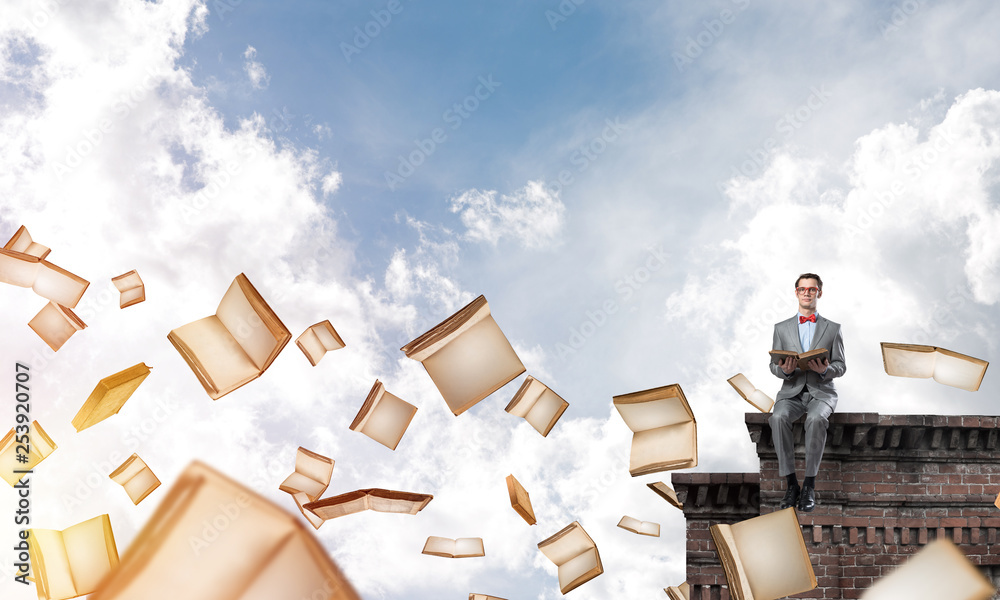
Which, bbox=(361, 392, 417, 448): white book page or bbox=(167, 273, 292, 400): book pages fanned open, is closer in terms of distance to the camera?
bbox=(167, 273, 292, 400): book pages fanned open

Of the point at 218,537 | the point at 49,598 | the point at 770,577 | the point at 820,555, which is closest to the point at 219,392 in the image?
the point at 218,537

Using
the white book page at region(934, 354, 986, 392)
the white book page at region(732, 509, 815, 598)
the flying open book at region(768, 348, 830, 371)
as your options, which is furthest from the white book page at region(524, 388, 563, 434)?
the white book page at region(934, 354, 986, 392)

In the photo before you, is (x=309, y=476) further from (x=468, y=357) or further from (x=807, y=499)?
(x=807, y=499)

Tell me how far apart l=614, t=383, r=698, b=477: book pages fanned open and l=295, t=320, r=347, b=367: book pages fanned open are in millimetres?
1788

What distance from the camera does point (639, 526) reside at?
5406 millimetres

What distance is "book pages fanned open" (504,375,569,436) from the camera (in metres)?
4.07

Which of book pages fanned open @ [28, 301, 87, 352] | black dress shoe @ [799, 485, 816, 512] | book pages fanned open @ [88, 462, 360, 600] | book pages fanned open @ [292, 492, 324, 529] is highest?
book pages fanned open @ [28, 301, 87, 352]

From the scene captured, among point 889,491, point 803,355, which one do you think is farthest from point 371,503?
point 889,491

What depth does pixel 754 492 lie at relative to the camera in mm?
7090

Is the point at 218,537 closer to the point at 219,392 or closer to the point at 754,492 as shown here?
the point at 219,392

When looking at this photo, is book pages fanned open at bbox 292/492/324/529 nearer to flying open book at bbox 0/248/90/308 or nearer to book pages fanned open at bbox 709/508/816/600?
flying open book at bbox 0/248/90/308

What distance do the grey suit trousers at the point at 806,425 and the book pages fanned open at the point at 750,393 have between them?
1.02ft

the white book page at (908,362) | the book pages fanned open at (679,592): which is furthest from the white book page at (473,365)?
the book pages fanned open at (679,592)

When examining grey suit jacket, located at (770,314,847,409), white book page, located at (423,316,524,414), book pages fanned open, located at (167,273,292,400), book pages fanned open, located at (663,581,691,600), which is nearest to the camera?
book pages fanned open, located at (167,273,292,400)
